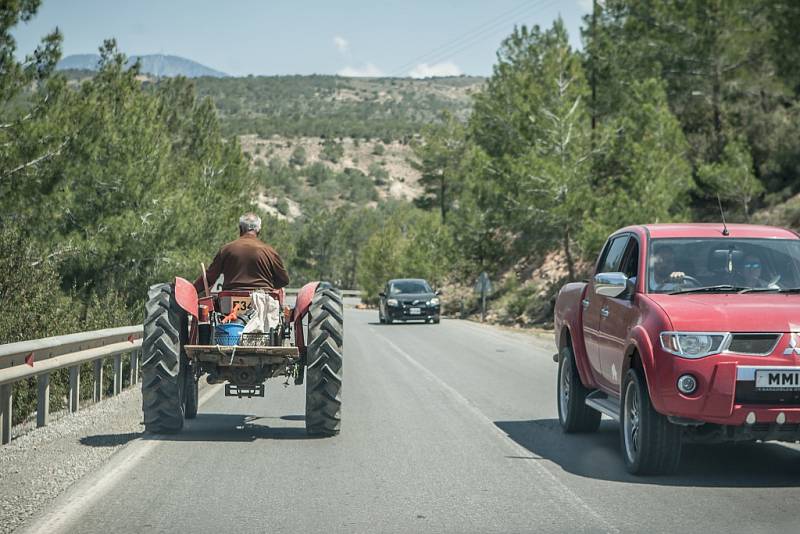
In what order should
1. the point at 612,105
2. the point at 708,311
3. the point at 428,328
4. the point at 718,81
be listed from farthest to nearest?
1. the point at 612,105
2. the point at 718,81
3. the point at 428,328
4. the point at 708,311

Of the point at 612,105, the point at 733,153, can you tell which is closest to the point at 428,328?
the point at 733,153

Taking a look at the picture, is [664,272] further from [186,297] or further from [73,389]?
[73,389]

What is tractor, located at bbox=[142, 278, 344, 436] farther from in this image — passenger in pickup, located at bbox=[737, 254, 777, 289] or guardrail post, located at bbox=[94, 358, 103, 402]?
passenger in pickup, located at bbox=[737, 254, 777, 289]

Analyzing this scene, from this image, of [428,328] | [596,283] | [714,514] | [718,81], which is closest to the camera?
[714,514]

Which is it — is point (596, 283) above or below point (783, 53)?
below

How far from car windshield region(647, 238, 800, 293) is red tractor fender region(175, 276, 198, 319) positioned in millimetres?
4478

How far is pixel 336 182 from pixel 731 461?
164670mm

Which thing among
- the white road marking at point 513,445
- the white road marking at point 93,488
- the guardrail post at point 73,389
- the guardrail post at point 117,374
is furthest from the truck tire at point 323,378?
the guardrail post at point 117,374

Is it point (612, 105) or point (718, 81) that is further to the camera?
point (612, 105)

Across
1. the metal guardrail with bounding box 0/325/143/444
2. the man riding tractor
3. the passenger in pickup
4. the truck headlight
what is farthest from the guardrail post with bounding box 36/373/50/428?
the passenger in pickup

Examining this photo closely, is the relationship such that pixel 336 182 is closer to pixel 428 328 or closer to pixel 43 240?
pixel 428 328

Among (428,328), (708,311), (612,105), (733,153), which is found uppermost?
(612,105)

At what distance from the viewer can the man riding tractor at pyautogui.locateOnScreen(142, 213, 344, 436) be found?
1082cm

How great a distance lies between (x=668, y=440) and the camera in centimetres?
857
